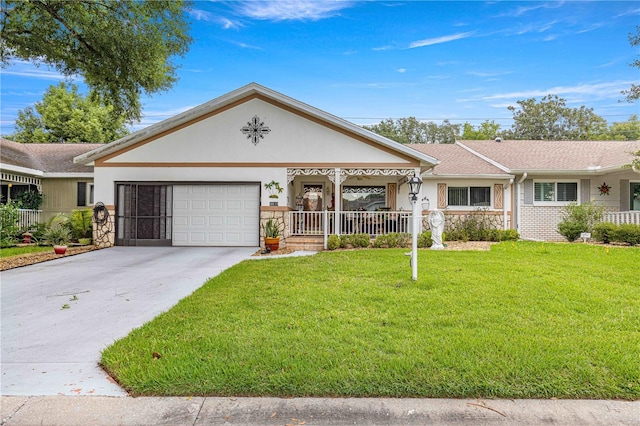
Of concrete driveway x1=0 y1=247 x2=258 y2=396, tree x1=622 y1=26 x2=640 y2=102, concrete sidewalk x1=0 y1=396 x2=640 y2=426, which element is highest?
tree x1=622 y1=26 x2=640 y2=102

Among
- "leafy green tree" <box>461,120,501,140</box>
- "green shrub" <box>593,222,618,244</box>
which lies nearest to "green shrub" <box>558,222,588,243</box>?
"green shrub" <box>593,222,618,244</box>

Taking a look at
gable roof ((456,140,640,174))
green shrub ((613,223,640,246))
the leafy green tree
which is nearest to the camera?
green shrub ((613,223,640,246))

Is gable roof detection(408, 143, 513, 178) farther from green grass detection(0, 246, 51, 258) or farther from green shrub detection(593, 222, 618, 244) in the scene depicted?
green grass detection(0, 246, 51, 258)

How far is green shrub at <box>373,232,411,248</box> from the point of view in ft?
39.0

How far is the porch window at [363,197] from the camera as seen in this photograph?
54.4 ft

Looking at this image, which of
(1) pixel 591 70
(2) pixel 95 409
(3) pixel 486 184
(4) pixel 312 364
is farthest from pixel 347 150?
(1) pixel 591 70

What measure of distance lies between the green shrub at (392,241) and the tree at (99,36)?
340 inches

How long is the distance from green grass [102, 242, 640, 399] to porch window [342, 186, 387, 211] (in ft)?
31.8

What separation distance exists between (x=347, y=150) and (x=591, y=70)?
15472 mm

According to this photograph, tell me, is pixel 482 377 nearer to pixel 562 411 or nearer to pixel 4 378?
pixel 562 411

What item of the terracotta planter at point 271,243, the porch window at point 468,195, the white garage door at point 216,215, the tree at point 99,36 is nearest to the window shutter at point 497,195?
the porch window at point 468,195

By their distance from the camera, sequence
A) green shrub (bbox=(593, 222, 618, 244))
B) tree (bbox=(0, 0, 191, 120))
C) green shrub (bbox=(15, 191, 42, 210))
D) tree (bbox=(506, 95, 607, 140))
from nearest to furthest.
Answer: tree (bbox=(0, 0, 191, 120)) → green shrub (bbox=(593, 222, 618, 244)) → green shrub (bbox=(15, 191, 42, 210)) → tree (bbox=(506, 95, 607, 140))

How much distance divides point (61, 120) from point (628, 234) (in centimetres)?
3385

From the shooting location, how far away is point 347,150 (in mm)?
12883
